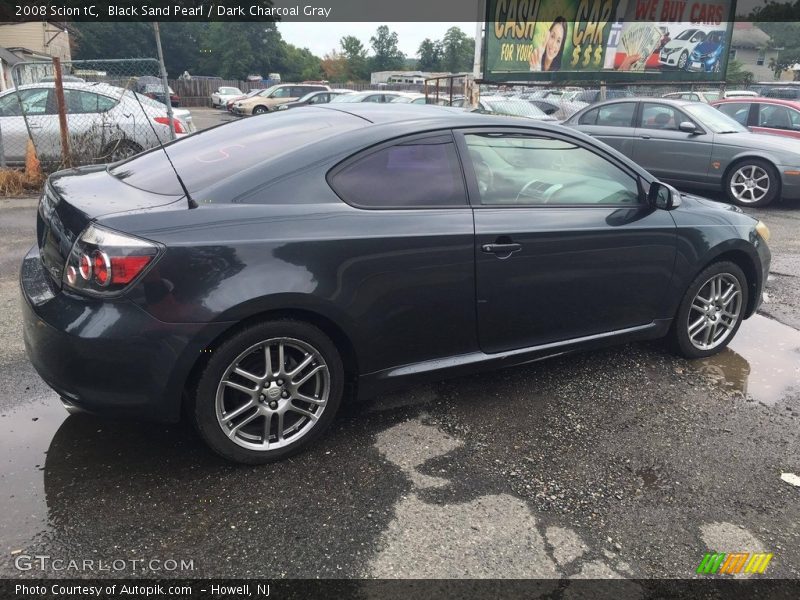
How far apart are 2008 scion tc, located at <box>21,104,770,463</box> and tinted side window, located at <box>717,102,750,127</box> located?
→ 30.0ft

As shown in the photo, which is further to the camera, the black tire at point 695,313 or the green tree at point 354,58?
the green tree at point 354,58

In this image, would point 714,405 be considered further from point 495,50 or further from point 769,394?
point 495,50

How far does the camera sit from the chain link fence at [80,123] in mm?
9117

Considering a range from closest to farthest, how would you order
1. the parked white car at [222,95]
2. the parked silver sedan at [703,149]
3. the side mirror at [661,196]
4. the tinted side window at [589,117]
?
1. the side mirror at [661,196]
2. the parked silver sedan at [703,149]
3. the tinted side window at [589,117]
4. the parked white car at [222,95]

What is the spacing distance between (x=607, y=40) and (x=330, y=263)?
1460 cm

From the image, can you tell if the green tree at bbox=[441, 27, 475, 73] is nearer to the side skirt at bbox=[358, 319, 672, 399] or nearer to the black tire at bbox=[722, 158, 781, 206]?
the black tire at bbox=[722, 158, 781, 206]

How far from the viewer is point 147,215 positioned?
8.61 ft

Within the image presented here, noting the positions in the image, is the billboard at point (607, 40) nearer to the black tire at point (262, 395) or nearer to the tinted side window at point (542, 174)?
the tinted side window at point (542, 174)

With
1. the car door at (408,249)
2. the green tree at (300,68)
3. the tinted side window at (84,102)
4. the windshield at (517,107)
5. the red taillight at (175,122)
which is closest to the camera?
the car door at (408,249)

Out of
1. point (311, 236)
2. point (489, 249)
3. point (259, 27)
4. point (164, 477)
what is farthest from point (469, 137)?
point (259, 27)

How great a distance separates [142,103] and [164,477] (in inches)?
342

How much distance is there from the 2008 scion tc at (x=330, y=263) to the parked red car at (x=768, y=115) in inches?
350

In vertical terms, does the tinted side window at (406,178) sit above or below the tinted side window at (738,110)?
below

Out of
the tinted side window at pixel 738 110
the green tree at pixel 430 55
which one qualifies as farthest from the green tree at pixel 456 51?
A: the tinted side window at pixel 738 110
